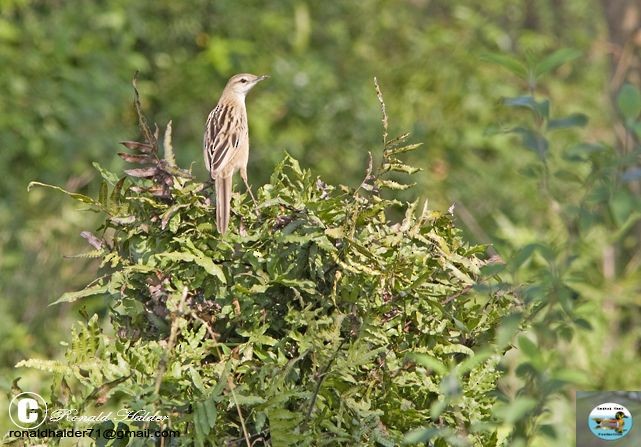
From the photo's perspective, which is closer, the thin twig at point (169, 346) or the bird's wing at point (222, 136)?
the thin twig at point (169, 346)

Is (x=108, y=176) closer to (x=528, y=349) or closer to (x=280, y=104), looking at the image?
(x=528, y=349)

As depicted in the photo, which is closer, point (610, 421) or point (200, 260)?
point (610, 421)

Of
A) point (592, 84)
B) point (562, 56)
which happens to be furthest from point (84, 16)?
point (562, 56)

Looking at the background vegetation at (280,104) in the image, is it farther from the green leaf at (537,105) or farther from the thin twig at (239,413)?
the green leaf at (537,105)

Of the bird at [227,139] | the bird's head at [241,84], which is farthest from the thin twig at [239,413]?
the bird's head at [241,84]

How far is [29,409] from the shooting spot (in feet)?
10.3

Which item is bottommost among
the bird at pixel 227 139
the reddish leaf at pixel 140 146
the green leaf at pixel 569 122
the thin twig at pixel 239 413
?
the thin twig at pixel 239 413

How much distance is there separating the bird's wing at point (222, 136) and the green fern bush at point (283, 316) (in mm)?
1432

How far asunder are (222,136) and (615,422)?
266 cm

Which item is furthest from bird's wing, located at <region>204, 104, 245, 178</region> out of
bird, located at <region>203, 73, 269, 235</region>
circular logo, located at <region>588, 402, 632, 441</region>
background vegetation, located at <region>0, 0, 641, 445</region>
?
background vegetation, located at <region>0, 0, 641, 445</region>

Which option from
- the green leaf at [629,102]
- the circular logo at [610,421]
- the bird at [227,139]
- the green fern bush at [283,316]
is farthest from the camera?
the bird at [227,139]

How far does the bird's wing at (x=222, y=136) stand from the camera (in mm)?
4684

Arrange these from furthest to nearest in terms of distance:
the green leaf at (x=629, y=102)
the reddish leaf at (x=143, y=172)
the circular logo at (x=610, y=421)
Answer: the reddish leaf at (x=143, y=172) < the circular logo at (x=610, y=421) < the green leaf at (x=629, y=102)

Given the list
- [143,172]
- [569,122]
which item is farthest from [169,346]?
[569,122]
